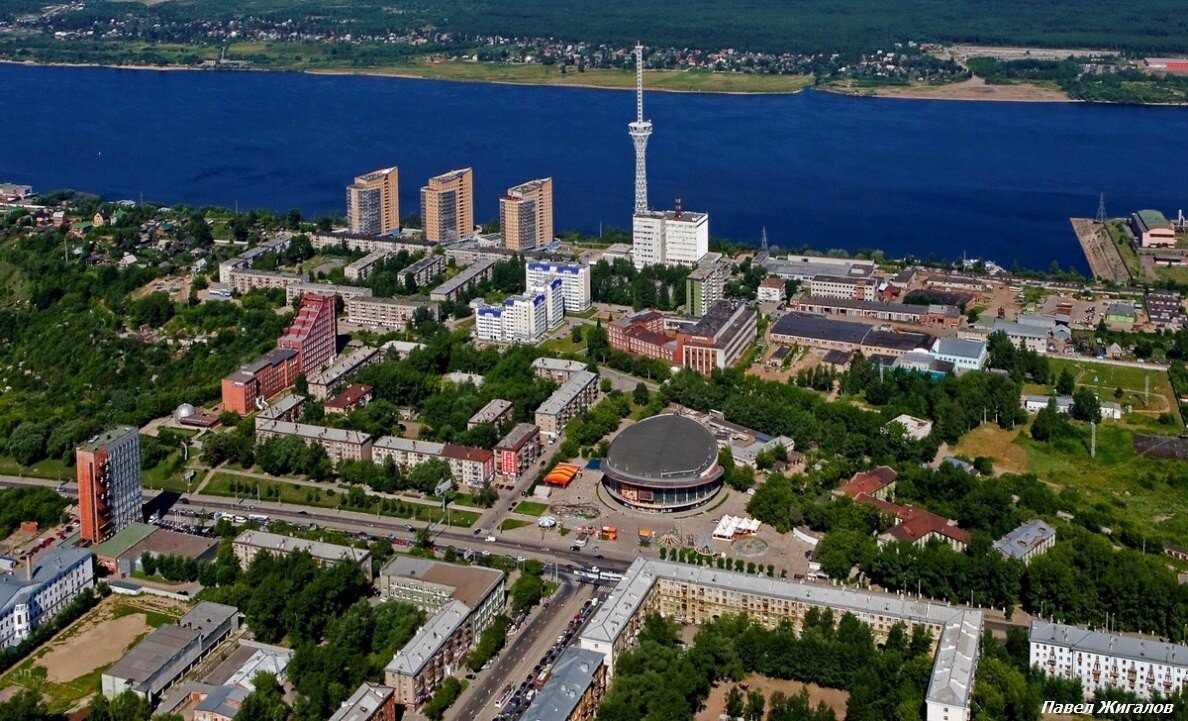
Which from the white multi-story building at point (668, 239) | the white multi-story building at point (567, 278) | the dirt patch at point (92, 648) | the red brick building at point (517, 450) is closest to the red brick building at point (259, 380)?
the red brick building at point (517, 450)

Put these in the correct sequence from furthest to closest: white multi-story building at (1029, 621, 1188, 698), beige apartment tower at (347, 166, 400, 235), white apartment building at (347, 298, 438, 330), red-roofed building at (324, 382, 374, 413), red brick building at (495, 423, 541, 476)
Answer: beige apartment tower at (347, 166, 400, 235) → white apartment building at (347, 298, 438, 330) → red-roofed building at (324, 382, 374, 413) → red brick building at (495, 423, 541, 476) → white multi-story building at (1029, 621, 1188, 698)

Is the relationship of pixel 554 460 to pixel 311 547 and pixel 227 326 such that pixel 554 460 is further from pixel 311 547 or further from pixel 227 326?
pixel 227 326

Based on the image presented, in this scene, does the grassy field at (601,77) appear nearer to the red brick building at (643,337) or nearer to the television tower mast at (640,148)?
the television tower mast at (640,148)

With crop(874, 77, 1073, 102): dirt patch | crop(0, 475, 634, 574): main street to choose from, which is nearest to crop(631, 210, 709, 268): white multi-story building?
crop(0, 475, 634, 574): main street

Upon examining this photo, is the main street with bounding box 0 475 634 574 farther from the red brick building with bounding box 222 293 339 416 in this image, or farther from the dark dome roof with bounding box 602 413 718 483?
the red brick building with bounding box 222 293 339 416

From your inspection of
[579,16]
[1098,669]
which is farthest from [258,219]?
[579,16]

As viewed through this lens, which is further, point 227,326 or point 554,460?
point 227,326

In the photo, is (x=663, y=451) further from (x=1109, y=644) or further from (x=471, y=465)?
(x=1109, y=644)
